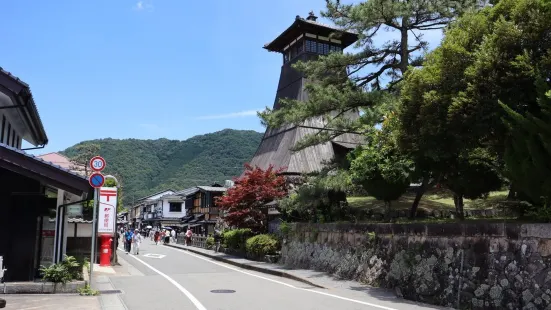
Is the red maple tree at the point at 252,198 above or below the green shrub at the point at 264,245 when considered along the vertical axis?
above

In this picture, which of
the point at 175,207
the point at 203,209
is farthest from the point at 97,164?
the point at 175,207

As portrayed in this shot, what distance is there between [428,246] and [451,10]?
11.9 meters

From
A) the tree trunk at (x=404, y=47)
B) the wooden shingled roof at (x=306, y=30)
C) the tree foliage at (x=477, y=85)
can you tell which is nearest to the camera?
the tree foliage at (x=477, y=85)

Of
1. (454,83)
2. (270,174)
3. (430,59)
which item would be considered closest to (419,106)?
(454,83)

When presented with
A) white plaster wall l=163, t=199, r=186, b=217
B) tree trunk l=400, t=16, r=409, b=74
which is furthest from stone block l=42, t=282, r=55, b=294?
white plaster wall l=163, t=199, r=186, b=217

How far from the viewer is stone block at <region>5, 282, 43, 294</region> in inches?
393

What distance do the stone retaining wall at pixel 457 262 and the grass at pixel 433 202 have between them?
5136mm

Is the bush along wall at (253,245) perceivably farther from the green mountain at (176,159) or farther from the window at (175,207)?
the green mountain at (176,159)

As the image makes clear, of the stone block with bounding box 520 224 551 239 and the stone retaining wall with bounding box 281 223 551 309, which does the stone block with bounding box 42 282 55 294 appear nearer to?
the stone retaining wall with bounding box 281 223 551 309

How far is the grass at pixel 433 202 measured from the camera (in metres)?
19.5

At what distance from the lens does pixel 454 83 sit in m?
10.7

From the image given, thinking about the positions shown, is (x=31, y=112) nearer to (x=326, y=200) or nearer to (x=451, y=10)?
(x=326, y=200)

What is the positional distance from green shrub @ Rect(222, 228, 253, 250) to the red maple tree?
1.60 feet

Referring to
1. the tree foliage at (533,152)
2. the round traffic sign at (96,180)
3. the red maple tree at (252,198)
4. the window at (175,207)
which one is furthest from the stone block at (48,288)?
the window at (175,207)
